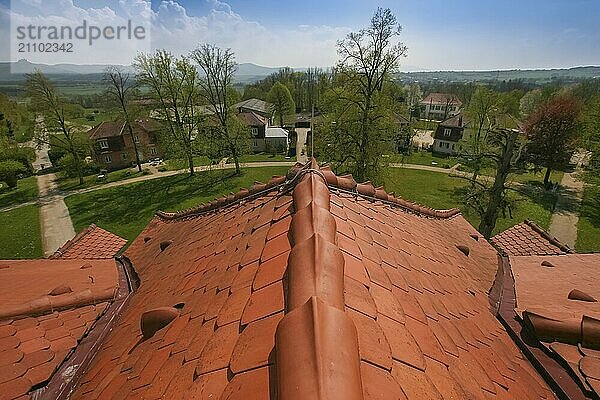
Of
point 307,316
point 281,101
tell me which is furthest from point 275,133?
point 307,316

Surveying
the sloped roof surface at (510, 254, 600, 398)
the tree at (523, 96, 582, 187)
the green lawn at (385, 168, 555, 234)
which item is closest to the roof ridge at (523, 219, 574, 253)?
the sloped roof surface at (510, 254, 600, 398)

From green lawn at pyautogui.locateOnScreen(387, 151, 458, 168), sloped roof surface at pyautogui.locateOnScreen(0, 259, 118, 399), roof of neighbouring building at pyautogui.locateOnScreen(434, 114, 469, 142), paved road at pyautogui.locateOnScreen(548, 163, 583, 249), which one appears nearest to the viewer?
sloped roof surface at pyautogui.locateOnScreen(0, 259, 118, 399)

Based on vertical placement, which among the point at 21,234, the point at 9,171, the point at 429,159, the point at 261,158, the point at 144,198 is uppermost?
the point at 429,159

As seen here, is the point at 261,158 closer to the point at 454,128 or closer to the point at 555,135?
the point at 454,128

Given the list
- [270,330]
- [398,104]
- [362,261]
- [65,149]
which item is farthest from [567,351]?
[65,149]

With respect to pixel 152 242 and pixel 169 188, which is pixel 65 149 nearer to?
pixel 169 188

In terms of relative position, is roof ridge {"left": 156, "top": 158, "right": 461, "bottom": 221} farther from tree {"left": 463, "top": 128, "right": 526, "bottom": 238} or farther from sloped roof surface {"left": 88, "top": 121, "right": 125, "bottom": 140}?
sloped roof surface {"left": 88, "top": 121, "right": 125, "bottom": 140}
